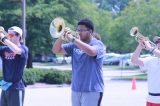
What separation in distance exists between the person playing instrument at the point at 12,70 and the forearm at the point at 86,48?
1.27m

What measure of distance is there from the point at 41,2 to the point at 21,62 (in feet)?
76.0

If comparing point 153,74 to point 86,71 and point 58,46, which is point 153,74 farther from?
point 58,46

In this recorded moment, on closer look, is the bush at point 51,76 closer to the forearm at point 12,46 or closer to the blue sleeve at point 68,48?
the forearm at point 12,46

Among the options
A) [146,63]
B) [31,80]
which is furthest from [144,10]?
[146,63]

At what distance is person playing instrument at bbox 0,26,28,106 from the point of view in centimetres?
702

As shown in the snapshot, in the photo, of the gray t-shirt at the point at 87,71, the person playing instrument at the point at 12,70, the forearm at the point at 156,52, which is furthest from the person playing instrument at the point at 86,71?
the person playing instrument at the point at 12,70

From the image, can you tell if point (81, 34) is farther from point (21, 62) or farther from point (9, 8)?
point (9, 8)

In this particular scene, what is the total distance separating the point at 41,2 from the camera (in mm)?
30000

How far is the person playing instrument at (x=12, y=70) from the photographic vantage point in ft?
23.0

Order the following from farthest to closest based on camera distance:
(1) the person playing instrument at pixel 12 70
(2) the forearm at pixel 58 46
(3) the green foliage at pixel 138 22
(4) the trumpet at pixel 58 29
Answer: (3) the green foliage at pixel 138 22 → (1) the person playing instrument at pixel 12 70 → (2) the forearm at pixel 58 46 → (4) the trumpet at pixel 58 29

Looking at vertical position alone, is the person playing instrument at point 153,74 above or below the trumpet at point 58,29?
below

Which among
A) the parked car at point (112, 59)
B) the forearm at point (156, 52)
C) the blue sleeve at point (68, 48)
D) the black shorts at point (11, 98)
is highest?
the blue sleeve at point (68, 48)

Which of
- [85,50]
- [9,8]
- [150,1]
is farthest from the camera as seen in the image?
[150,1]

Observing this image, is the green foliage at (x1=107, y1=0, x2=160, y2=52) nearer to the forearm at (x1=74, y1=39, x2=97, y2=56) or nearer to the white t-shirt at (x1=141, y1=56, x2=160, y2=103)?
the white t-shirt at (x1=141, y1=56, x2=160, y2=103)
